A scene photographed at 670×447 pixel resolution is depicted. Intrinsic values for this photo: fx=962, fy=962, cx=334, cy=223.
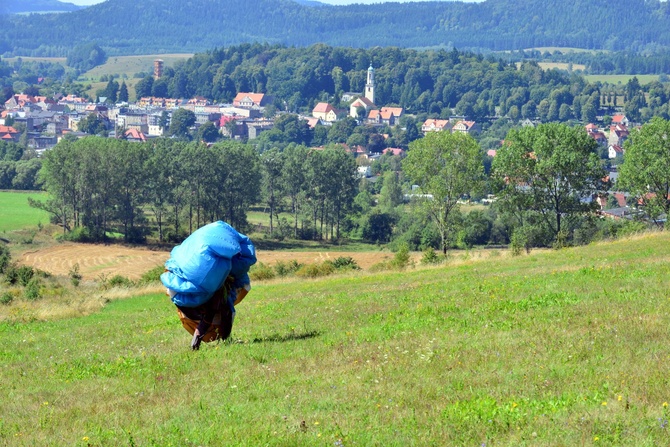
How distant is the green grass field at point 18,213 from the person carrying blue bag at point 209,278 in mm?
62031

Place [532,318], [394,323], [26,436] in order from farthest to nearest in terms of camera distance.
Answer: [394,323]
[532,318]
[26,436]

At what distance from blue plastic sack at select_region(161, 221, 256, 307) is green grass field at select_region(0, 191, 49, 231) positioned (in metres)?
62.4

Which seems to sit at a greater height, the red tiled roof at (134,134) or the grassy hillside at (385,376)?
the grassy hillside at (385,376)

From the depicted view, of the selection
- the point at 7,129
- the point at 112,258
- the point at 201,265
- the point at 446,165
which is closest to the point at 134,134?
the point at 7,129

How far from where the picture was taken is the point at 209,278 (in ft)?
41.0

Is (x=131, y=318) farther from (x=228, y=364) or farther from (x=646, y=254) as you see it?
(x=646, y=254)

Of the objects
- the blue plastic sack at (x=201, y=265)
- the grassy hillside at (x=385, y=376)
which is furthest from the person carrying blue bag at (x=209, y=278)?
the grassy hillside at (x=385, y=376)

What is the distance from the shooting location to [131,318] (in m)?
20.3

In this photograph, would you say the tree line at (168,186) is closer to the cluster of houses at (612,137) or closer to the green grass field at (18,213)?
the green grass field at (18,213)

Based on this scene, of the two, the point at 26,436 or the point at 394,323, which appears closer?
the point at 26,436

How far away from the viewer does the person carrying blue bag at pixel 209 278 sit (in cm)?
1248

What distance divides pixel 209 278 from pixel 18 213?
240 feet

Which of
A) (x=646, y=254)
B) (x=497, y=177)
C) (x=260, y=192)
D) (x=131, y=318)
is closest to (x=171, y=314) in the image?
(x=131, y=318)

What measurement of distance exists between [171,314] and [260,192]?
60.6 meters
